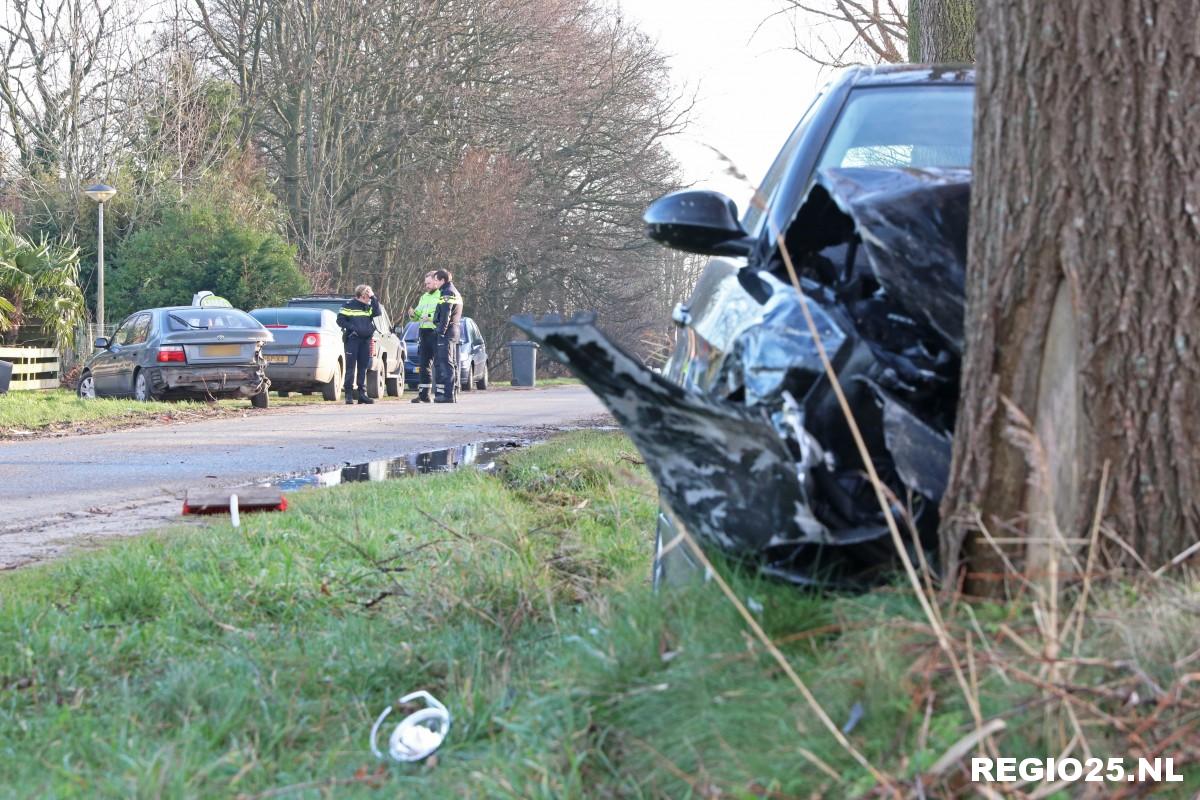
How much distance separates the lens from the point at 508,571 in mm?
4207

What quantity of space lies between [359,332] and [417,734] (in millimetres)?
18207

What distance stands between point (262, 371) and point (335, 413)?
140 cm

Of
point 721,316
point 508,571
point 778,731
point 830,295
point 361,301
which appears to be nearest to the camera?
point 778,731

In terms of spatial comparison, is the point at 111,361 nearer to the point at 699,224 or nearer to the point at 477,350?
the point at 477,350

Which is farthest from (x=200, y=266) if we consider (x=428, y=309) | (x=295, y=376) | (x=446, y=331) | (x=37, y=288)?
(x=446, y=331)

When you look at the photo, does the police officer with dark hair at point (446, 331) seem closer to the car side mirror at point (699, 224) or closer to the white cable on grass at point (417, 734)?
the car side mirror at point (699, 224)

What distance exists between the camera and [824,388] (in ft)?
9.59

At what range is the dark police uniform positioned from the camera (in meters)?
20.7

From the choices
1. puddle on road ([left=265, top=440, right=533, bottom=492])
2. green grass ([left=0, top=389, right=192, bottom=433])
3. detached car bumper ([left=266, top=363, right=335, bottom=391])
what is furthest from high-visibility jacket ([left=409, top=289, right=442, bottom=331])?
puddle on road ([left=265, top=440, right=533, bottom=492])

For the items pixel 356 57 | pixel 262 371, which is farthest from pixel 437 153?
pixel 262 371

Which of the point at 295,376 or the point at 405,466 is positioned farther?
the point at 295,376

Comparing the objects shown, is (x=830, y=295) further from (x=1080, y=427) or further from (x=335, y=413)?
(x=335, y=413)

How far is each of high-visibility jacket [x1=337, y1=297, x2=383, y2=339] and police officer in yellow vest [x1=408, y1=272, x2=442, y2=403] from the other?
69 centimetres

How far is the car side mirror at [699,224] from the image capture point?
3730 millimetres
